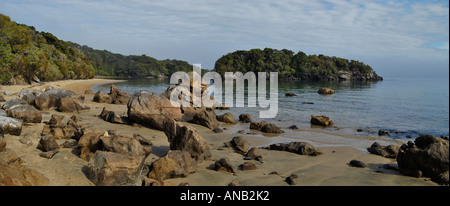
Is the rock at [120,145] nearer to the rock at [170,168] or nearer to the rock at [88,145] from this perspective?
the rock at [88,145]

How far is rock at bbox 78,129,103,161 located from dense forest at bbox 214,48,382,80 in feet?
395

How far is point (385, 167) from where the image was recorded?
11.5m

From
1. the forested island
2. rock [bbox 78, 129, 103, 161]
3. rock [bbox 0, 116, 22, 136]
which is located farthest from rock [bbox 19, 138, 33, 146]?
the forested island

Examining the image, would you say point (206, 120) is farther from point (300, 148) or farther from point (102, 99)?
point (102, 99)

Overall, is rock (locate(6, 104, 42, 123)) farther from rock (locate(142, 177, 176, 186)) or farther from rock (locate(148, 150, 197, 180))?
rock (locate(142, 177, 176, 186))

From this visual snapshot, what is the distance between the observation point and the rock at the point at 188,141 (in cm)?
1076

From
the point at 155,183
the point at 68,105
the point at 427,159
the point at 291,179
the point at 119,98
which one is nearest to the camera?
the point at 155,183

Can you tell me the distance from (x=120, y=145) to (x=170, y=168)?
6.01 ft

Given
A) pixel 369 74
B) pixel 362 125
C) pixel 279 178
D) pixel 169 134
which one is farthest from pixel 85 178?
pixel 369 74

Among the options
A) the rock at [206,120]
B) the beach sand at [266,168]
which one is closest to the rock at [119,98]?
the rock at [206,120]

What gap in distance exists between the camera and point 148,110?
16844 millimetres

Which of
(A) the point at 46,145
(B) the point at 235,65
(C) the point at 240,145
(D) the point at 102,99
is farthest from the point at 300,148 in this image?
(B) the point at 235,65

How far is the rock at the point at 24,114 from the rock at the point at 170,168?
8.52m

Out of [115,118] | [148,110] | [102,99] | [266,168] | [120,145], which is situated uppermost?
[148,110]
